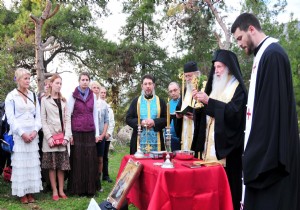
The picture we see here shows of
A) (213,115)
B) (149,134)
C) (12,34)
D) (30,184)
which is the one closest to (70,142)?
(30,184)

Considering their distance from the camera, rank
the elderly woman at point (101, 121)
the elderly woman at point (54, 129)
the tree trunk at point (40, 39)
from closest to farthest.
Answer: the elderly woman at point (54, 129) → the elderly woman at point (101, 121) → the tree trunk at point (40, 39)

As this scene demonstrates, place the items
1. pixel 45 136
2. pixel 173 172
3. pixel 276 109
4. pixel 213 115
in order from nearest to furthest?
pixel 276 109 < pixel 173 172 < pixel 213 115 < pixel 45 136

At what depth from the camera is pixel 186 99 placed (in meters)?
4.95

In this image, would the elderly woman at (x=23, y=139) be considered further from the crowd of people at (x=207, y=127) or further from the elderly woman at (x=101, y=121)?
the elderly woman at (x=101, y=121)

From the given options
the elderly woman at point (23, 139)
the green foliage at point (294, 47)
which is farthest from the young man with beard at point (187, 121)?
the green foliage at point (294, 47)

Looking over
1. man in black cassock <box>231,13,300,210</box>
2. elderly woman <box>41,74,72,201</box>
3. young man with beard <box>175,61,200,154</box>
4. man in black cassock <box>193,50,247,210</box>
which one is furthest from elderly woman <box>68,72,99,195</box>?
man in black cassock <box>231,13,300,210</box>

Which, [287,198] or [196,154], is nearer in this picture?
[287,198]

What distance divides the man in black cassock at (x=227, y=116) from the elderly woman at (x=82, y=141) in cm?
238

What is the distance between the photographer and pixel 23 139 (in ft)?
18.9

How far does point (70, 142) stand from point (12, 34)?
818cm

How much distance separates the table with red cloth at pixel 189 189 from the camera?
3.54 meters

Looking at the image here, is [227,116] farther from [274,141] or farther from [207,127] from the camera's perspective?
[274,141]

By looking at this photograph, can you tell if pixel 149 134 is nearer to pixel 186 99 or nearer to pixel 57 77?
pixel 186 99

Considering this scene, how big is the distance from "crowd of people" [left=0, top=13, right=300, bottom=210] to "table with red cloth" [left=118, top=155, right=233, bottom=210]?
0.43m
